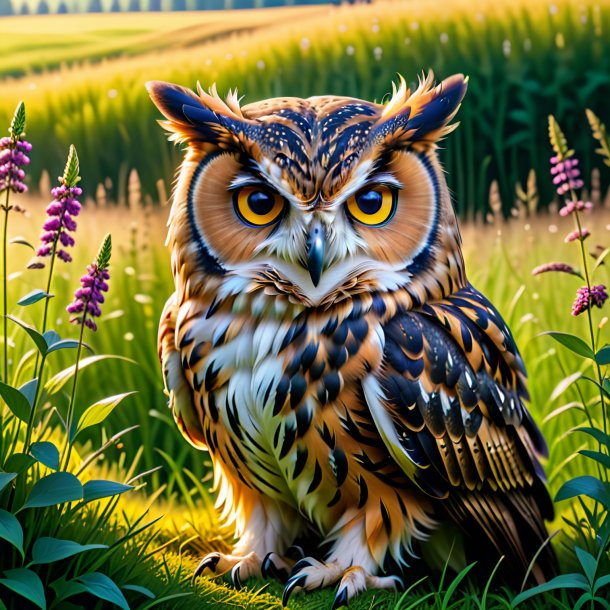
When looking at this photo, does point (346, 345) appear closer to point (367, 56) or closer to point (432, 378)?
point (432, 378)

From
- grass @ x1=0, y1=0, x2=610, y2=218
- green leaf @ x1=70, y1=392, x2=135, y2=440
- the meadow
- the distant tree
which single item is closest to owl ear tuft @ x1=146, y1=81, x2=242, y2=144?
green leaf @ x1=70, y1=392, x2=135, y2=440

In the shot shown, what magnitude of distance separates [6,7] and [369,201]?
2.28 metres

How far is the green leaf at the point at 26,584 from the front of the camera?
1833 mm

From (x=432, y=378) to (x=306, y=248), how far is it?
0.41 meters

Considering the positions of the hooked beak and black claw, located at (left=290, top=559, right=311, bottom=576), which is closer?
the hooked beak

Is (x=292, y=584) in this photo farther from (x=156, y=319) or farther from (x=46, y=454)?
(x=156, y=319)

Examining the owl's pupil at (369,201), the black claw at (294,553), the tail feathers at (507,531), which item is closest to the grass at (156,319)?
the black claw at (294,553)

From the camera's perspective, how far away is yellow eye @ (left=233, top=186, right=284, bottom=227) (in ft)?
6.87

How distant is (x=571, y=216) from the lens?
3.43 meters

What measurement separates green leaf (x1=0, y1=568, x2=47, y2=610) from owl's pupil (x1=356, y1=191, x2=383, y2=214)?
99 centimetres

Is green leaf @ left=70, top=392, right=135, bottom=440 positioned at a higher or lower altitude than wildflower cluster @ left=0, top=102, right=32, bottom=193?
lower

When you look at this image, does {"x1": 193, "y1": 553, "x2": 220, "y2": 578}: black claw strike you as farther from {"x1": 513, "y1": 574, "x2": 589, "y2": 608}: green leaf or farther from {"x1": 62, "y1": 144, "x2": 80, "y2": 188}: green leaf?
{"x1": 62, "y1": 144, "x2": 80, "y2": 188}: green leaf

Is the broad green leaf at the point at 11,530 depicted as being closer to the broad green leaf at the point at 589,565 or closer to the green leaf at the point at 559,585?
the green leaf at the point at 559,585

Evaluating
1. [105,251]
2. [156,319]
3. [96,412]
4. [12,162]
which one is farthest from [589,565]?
[156,319]
